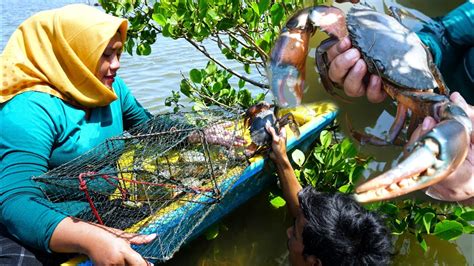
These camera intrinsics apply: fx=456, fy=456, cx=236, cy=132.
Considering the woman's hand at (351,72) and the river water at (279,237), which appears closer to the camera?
the woman's hand at (351,72)

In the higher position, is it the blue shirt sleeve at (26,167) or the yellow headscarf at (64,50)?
the yellow headscarf at (64,50)

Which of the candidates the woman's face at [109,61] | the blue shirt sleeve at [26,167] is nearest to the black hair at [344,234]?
the blue shirt sleeve at [26,167]

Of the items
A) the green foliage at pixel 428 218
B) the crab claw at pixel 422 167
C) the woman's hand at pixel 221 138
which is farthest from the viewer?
the woman's hand at pixel 221 138

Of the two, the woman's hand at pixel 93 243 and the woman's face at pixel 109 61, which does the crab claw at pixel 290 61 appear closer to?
the woman's hand at pixel 93 243

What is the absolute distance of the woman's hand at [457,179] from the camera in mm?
1522

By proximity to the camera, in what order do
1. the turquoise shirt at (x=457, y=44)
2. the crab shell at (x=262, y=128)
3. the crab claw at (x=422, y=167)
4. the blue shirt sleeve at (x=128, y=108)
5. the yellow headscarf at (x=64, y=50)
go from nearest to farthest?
1. the crab claw at (x=422, y=167)
2. the turquoise shirt at (x=457, y=44)
3. the yellow headscarf at (x=64, y=50)
4. the crab shell at (x=262, y=128)
5. the blue shirt sleeve at (x=128, y=108)

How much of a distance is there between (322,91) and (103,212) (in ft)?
6.09

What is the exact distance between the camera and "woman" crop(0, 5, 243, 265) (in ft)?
6.45

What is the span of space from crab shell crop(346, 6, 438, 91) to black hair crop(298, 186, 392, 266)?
30.2 inches

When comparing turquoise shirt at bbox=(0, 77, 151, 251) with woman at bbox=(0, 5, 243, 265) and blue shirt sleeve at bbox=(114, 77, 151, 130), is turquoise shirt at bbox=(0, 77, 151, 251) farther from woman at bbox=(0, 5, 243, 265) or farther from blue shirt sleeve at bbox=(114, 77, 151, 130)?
blue shirt sleeve at bbox=(114, 77, 151, 130)

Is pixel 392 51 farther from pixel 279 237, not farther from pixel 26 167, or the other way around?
pixel 279 237

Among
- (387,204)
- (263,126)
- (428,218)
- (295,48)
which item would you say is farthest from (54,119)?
(428,218)

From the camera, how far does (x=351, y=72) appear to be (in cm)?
177

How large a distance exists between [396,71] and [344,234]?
2.97 feet
